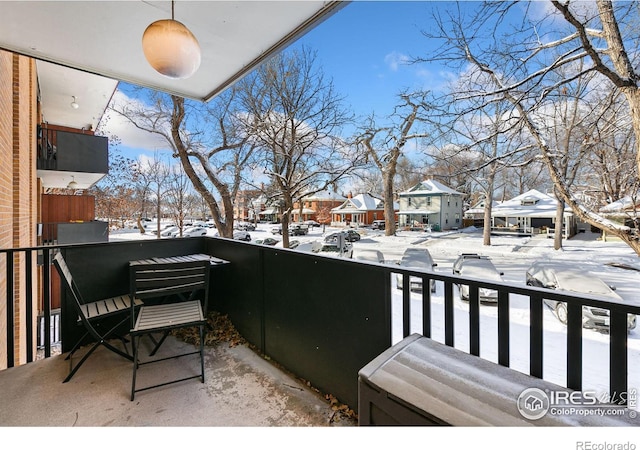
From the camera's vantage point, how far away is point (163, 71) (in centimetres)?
196

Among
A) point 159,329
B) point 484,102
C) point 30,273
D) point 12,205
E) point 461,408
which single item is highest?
point 484,102

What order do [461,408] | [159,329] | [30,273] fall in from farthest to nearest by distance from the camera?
[30,273]
[159,329]
[461,408]

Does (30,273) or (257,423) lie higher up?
(30,273)

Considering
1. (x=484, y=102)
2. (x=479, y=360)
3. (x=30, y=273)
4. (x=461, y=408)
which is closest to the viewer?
(x=461, y=408)

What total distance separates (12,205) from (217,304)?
129 inches

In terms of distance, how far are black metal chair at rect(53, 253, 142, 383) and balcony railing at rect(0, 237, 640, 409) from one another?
0.25m

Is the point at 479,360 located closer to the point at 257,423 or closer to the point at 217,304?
the point at 257,423

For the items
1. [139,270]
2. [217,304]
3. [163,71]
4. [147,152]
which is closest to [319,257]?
[139,270]

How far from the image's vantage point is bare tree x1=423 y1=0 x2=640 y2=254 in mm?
→ 4938

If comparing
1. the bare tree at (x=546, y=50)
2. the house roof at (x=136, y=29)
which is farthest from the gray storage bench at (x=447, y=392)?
the bare tree at (x=546, y=50)

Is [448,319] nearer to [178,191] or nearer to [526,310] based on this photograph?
[526,310]

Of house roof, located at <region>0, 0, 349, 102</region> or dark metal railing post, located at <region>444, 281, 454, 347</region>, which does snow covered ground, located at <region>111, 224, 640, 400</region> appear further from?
house roof, located at <region>0, 0, 349, 102</region>

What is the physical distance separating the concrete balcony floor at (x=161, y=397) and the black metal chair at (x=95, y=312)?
0.14m

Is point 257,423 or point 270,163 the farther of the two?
point 270,163
